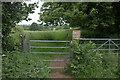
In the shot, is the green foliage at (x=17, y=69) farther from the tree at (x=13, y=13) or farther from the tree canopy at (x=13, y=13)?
the tree canopy at (x=13, y=13)

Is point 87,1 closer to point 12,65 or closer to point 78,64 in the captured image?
point 78,64

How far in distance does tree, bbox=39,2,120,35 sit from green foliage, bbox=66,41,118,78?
7.36ft

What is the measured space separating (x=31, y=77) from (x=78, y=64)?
1738 mm

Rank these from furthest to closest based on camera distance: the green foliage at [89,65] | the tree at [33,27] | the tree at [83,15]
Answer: the tree at [83,15] → the tree at [33,27] → the green foliage at [89,65]

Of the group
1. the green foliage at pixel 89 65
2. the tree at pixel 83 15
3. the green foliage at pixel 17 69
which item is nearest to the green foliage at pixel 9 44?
the green foliage at pixel 17 69

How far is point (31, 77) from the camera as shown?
11.8 feet

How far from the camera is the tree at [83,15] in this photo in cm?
659

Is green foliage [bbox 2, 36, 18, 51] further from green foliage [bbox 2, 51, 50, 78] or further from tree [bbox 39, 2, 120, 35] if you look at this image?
tree [bbox 39, 2, 120, 35]

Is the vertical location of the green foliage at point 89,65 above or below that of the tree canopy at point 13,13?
below

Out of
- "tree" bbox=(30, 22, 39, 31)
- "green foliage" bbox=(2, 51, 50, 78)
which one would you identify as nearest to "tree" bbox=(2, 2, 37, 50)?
"green foliage" bbox=(2, 51, 50, 78)

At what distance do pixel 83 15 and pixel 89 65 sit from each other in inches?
129

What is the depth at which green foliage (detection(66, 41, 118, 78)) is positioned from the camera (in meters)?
4.18

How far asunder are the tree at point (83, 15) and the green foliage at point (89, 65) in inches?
88.4

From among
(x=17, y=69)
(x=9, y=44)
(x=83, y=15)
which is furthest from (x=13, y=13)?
(x=83, y=15)
